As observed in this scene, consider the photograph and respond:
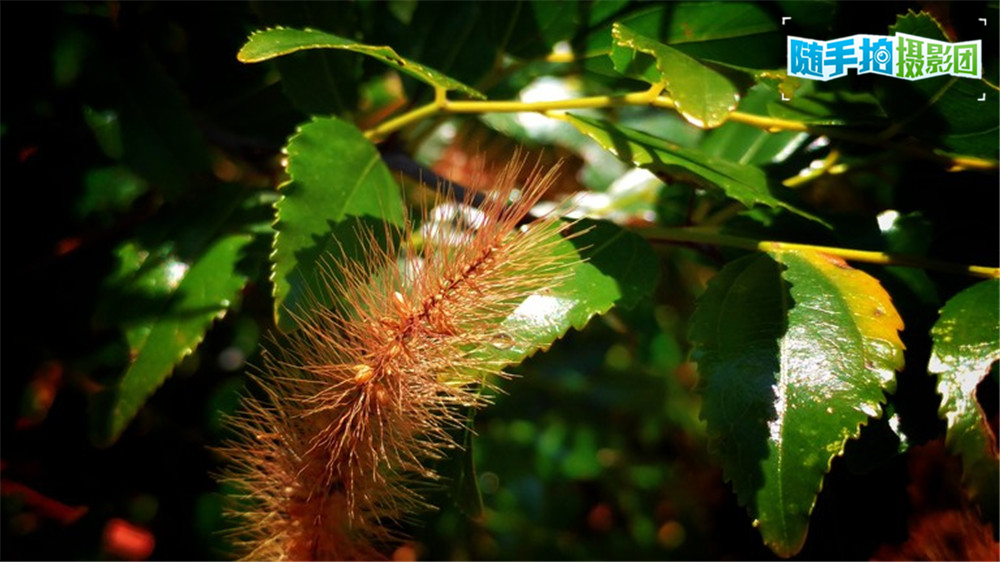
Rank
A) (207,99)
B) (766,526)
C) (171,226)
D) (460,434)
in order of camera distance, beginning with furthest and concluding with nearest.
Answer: (207,99) → (171,226) → (460,434) → (766,526)

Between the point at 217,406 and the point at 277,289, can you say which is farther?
the point at 217,406

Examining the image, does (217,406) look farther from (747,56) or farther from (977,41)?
(977,41)

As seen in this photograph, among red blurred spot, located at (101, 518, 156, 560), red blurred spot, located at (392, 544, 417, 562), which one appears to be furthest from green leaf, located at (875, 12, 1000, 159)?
red blurred spot, located at (101, 518, 156, 560)

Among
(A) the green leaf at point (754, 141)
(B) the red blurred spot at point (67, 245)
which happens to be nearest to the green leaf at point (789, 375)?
(A) the green leaf at point (754, 141)

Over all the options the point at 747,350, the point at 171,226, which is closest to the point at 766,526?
the point at 747,350

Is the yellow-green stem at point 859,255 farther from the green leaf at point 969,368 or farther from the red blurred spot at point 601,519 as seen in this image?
the red blurred spot at point 601,519

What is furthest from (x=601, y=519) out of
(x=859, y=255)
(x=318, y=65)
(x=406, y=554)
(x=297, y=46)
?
(x=297, y=46)
